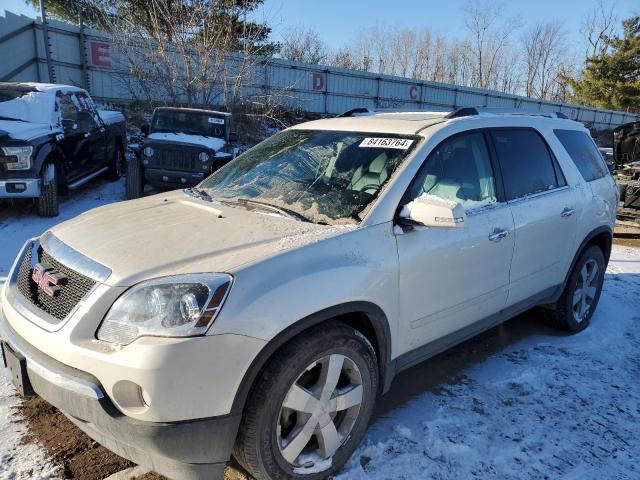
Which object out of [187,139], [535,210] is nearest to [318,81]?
[187,139]

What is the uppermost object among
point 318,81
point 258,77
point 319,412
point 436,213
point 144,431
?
point 318,81

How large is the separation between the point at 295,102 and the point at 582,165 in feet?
59.3

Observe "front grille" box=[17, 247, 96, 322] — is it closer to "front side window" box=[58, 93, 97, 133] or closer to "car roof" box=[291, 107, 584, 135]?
"car roof" box=[291, 107, 584, 135]

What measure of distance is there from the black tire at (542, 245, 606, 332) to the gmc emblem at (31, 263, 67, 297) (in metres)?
3.69

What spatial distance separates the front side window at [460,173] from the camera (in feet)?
9.77

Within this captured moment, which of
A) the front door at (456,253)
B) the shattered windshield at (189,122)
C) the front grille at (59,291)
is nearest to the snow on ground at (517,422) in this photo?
the front door at (456,253)

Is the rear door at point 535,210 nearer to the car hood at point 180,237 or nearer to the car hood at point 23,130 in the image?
the car hood at point 180,237

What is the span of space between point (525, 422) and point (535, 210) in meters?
1.40

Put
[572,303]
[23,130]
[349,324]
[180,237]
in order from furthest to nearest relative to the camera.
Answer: [23,130] < [572,303] < [349,324] < [180,237]

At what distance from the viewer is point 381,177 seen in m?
2.88

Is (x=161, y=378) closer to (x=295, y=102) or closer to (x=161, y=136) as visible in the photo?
(x=161, y=136)

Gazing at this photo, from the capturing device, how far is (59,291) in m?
2.29

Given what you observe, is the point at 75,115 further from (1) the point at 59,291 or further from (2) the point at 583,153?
(2) the point at 583,153

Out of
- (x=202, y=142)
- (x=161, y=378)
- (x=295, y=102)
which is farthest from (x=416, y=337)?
(x=295, y=102)
